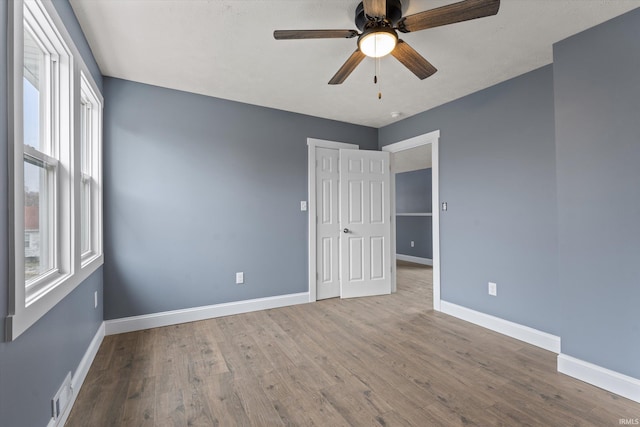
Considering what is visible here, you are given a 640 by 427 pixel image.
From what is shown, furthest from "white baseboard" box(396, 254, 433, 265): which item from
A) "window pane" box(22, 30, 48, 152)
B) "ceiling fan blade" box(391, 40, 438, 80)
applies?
"window pane" box(22, 30, 48, 152)

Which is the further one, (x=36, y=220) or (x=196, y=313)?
(x=196, y=313)

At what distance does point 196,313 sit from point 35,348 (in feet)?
6.46

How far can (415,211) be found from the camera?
24.7 feet

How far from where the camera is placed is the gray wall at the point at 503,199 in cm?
261

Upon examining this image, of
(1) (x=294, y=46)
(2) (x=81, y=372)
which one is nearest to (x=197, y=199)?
(2) (x=81, y=372)

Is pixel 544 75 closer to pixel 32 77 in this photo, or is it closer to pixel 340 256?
pixel 340 256

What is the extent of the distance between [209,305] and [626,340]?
3.52 m

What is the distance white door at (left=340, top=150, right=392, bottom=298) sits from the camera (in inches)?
160

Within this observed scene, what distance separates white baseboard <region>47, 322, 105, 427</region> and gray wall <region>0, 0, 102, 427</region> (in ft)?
0.23

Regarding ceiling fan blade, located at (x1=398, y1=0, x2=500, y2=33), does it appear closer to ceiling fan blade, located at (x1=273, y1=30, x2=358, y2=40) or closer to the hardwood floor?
ceiling fan blade, located at (x1=273, y1=30, x2=358, y2=40)

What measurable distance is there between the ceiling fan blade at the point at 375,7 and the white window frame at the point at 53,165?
1.51m

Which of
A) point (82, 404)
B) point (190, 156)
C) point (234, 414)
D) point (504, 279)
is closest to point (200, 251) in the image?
point (190, 156)

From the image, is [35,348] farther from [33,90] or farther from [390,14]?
[390,14]

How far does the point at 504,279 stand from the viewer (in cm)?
291
